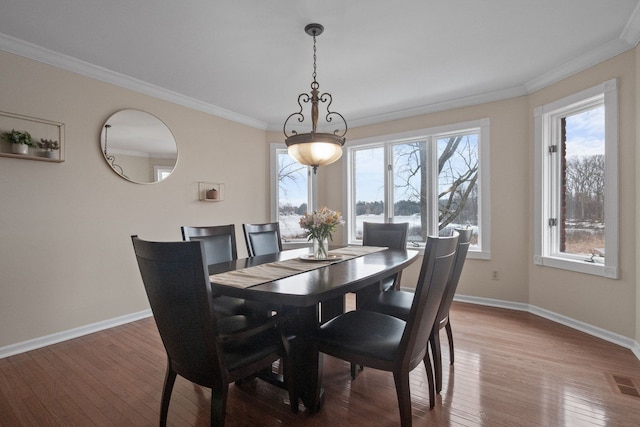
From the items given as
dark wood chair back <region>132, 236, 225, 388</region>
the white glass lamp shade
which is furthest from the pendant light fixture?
dark wood chair back <region>132, 236, 225, 388</region>

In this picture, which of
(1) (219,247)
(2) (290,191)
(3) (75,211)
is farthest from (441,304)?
(2) (290,191)

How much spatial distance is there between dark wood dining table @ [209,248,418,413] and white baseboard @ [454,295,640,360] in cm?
204

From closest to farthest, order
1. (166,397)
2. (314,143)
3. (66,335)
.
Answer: (166,397), (314,143), (66,335)

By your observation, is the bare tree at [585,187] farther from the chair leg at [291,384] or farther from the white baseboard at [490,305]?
the chair leg at [291,384]

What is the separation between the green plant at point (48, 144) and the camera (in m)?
2.65

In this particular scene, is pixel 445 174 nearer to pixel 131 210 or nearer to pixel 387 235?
pixel 387 235

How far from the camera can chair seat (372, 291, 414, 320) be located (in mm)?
2213

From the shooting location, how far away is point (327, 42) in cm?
253

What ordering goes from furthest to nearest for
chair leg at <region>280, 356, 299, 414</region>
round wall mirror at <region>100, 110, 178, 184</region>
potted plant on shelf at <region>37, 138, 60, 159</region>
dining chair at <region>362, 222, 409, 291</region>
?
dining chair at <region>362, 222, 409, 291</region> → round wall mirror at <region>100, 110, 178, 184</region> → potted plant on shelf at <region>37, 138, 60, 159</region> → chair leg at <region>280, 356, 299, 414</region>

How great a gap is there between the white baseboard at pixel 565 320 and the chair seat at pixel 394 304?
1.83 metres

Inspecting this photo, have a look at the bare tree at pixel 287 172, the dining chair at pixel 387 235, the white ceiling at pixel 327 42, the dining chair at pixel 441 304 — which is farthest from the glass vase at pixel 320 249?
the bare tree at pixel 287 172

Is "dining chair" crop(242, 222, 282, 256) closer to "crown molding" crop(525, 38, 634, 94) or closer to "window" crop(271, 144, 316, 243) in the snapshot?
"window" crop(271, 144, 316, 243)

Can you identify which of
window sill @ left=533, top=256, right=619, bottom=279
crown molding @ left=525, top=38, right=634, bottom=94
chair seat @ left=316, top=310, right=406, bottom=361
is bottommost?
chair seat @ left=316, top=310, right=406, bottom=361

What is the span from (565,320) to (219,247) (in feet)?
11.1
